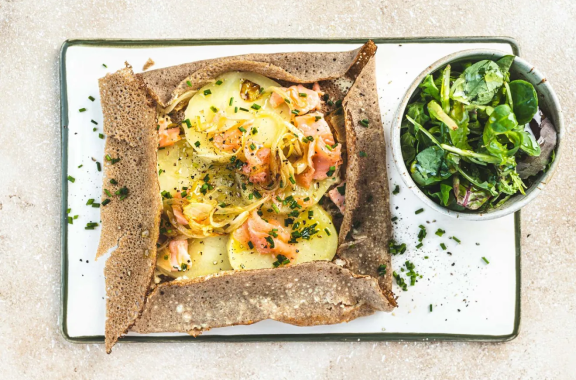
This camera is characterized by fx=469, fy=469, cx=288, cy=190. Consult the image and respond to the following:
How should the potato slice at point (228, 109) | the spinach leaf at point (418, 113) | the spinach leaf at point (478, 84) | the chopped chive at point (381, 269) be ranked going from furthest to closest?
the chopped chive at point (381, 269) → the potato slice at point (228, 109) → the spinach leaf at point (418, 113) → the spinach leaf at point (478, 84)

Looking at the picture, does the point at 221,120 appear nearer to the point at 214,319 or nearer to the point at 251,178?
the point at 251,178

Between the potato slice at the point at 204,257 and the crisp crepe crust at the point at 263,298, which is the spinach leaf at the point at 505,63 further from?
the potato slice at the point at 204,257

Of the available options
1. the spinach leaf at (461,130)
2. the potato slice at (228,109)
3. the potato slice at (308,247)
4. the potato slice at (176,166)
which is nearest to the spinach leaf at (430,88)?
the spinach leaf at (461,130)

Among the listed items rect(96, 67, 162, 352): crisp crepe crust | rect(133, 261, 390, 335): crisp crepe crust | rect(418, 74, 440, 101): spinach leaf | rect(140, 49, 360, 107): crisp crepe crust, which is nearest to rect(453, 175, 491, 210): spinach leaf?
rect(418, 74, 440, 101): spinach leaf

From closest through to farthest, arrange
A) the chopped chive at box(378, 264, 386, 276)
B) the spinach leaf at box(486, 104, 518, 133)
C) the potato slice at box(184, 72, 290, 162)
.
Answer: the spinach leaf at box(486, 104, 518, 133) < the potato slice at box(184, 72, 290, 162) < the chopped chive at box(378, 264, 386, 276)

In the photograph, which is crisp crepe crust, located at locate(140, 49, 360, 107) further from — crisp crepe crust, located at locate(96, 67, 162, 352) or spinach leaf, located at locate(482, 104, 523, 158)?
spinach leaf, located at locate(482, 104, 523, 158)

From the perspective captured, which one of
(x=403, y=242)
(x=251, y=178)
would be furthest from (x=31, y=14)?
(x=403, y=242)

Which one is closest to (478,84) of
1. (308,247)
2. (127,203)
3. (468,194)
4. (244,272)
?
(468,194)
